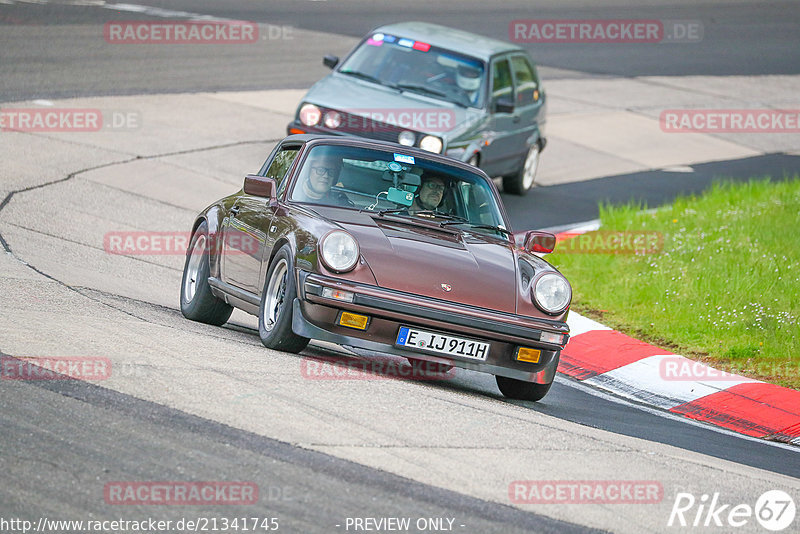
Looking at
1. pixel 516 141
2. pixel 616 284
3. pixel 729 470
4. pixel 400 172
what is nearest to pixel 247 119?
pixel 516 141

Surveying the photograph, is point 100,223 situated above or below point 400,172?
below

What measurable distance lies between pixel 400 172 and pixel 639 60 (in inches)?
789

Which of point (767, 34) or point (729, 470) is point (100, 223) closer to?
point (729, 470)

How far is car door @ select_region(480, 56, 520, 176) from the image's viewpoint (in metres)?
14.4

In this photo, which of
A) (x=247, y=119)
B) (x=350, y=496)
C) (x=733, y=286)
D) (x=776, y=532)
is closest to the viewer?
(x=350, y=496)

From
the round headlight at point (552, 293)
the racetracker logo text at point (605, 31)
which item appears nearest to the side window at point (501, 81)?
the round headlight at point (552, 293)

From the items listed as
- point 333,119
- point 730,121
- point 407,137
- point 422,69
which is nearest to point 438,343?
point 407,137

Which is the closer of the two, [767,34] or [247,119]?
[247,119]

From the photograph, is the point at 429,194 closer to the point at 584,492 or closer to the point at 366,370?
the point at 366,370

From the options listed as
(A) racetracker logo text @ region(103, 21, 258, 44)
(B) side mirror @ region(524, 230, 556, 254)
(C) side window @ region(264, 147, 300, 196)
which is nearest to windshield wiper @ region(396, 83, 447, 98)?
(C) side window @ region(264, 147, 300, 196)

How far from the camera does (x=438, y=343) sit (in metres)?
6.90

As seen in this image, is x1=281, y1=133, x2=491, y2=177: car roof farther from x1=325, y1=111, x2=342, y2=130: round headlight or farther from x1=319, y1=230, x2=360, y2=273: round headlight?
x1=325, y1=111, x2=342, y2=130: round headlight

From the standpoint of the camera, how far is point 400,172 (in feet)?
26.7

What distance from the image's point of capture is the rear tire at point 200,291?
8688mm
